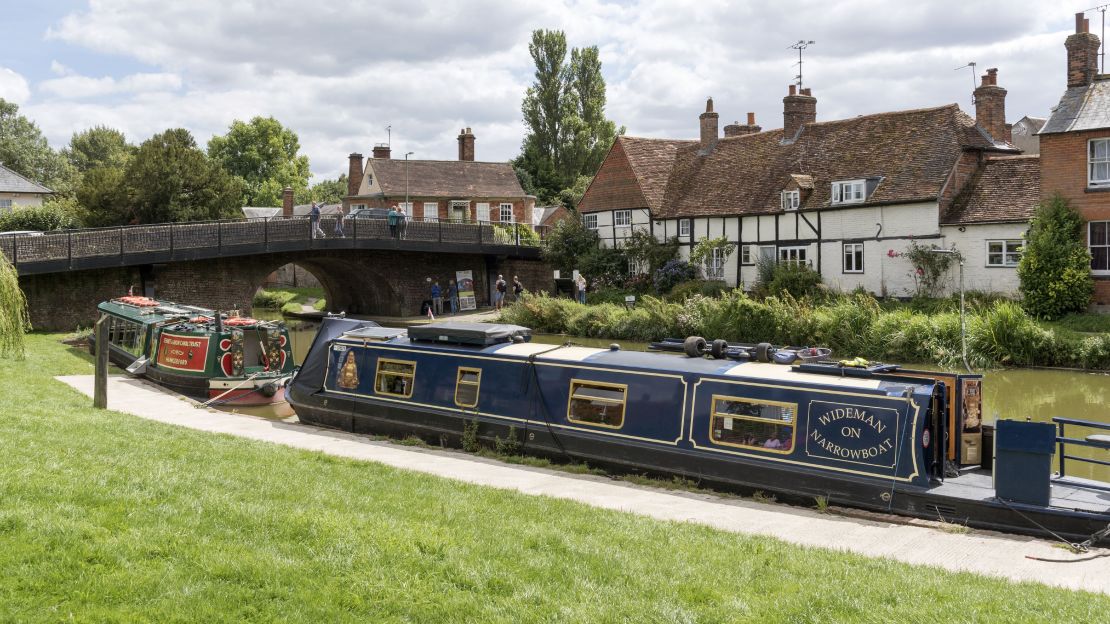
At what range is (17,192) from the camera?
170 feet

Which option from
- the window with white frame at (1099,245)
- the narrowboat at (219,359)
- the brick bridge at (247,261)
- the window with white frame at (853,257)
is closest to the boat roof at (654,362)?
the narrowboat at (219,359)

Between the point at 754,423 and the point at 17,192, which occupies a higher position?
the point at 17,192

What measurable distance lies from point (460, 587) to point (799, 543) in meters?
3.05

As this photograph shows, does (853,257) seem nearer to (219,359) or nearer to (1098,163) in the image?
(1098,163)

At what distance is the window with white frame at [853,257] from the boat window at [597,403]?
1754cm

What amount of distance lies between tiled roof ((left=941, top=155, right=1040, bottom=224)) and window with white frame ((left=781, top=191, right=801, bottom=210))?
4.73 meters

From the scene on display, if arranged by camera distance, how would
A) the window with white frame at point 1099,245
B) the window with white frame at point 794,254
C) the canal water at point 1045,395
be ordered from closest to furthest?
the canal water at point 1045,395
the window with white frame at point 1099,245
the window with white frame at point 794,254

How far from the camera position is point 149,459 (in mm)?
8172

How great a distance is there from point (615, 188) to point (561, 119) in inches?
826

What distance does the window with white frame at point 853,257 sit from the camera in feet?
86.6

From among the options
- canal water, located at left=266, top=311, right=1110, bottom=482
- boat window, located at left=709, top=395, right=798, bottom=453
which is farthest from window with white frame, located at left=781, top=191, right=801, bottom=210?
boat window, located at left=709, top=395, right=798, bottom=453

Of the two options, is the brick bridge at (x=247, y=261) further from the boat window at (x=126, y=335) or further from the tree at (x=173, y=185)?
the tree at (x=173, y=185)

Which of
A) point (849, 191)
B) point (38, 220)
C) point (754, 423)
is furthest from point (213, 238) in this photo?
point (754, 423)

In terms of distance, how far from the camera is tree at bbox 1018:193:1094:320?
20906 mm
